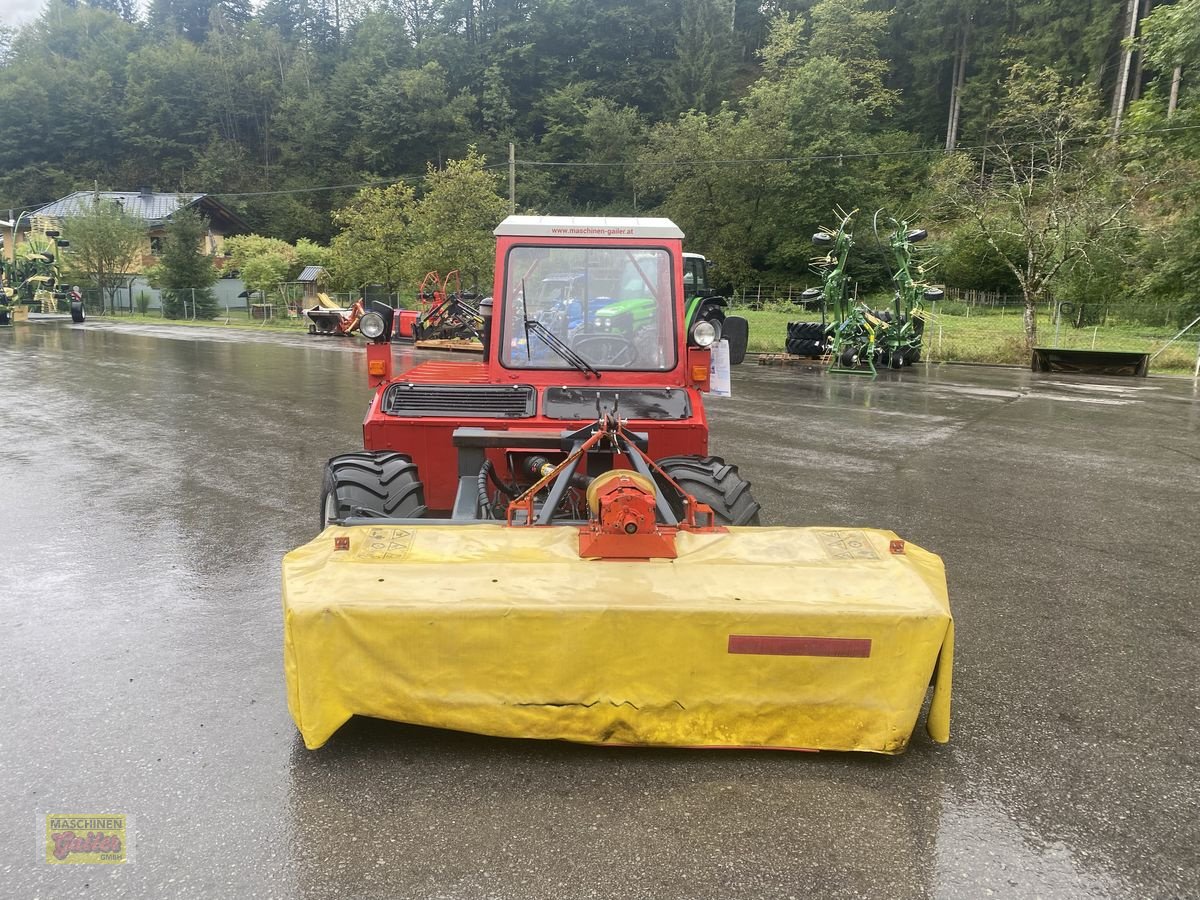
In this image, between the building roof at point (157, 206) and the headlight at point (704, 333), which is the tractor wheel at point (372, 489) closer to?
the headlight at point (704, 333)

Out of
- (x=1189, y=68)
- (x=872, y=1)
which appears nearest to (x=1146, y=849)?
(x=1189, y=68)

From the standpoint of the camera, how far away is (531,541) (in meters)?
3.53

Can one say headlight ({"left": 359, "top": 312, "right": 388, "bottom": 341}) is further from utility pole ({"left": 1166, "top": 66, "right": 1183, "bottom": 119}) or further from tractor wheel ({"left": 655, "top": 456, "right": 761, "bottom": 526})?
utility pole ({"left": 1166, "top": 66, "right": 1183, "bottom": 119})

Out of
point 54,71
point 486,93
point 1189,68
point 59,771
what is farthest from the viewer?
point 54,71

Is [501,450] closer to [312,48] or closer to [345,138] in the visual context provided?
[345,138]

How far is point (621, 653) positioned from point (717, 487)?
1362mm

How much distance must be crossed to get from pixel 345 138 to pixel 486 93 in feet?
42.6

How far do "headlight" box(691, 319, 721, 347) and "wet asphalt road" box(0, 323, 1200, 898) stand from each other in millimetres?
2144

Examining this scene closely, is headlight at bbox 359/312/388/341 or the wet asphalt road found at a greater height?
headlight at bbox 359/312/388/341

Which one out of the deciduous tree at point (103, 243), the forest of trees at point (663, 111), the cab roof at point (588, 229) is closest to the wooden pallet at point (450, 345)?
the forest of trees at point (663, 111)

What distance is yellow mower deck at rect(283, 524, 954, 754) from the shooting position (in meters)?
3.10

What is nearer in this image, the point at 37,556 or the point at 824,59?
the point at 37,556

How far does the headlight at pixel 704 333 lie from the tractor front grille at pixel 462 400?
103 centimetres

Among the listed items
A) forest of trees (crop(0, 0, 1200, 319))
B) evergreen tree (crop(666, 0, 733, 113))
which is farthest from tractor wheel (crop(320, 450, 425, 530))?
evergreen tree (crop(666, 0, 733, 113))
